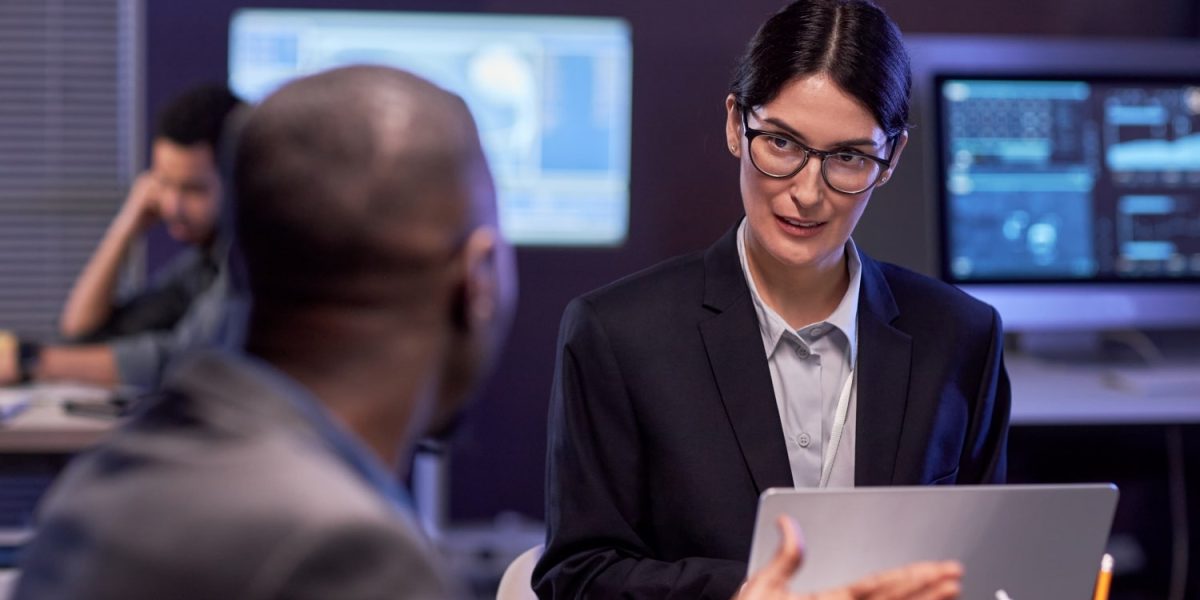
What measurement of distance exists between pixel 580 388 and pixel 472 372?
633mm

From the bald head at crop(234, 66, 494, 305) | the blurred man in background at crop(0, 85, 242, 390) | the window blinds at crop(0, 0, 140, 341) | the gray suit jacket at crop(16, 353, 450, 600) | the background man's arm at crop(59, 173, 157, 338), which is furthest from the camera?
the window blinds at crop(0, 0, 140, 341)

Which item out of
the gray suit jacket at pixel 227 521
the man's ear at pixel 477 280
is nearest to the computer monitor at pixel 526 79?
the man's ear at pixel 477 280

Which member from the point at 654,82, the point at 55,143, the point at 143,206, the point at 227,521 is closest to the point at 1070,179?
Result: the point at 654,82

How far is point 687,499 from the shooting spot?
1.46 meters

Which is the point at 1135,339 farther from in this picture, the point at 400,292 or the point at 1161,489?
the point at 400,292

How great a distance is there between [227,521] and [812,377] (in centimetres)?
102

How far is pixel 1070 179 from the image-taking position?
9.85ft

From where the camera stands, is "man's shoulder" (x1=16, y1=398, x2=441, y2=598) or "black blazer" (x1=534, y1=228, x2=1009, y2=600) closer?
"man's shoulder" (x1=16, y1=398, x2=441, y2=598)

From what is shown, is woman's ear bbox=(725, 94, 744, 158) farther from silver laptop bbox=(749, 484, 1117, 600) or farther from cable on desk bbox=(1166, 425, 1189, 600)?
cable on desk bbox=(1166, 425, 1189, 600)

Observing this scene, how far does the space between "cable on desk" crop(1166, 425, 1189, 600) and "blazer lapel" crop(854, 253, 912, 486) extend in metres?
2.02

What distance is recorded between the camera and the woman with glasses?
1439 millimetres

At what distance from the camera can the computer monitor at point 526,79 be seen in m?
3.44

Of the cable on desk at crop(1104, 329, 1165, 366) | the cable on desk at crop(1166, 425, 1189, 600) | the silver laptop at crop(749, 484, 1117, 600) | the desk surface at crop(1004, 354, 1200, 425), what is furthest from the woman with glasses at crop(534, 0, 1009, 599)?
the cable on desk at crop(1166, 425, 1189, 600)

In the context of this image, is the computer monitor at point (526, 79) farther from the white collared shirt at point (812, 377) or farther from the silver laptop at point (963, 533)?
the silver laptop at point (963, 533)
